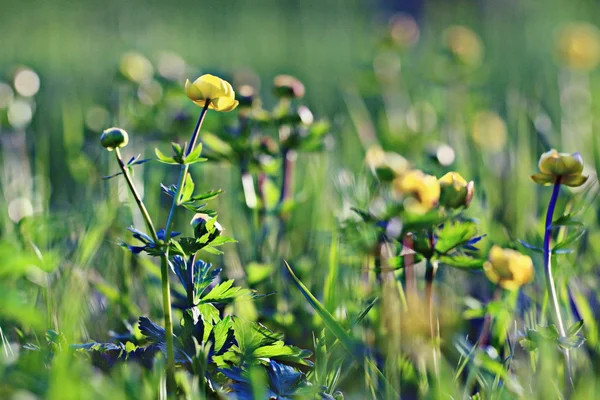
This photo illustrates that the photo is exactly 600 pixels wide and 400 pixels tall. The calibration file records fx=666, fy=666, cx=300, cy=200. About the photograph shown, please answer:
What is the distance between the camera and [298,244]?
153 cm

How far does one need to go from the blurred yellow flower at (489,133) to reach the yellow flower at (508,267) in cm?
105

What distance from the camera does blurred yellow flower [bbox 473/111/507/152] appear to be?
2.12 meters

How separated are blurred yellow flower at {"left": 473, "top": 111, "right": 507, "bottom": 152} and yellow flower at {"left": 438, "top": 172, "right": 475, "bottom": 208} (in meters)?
1.10

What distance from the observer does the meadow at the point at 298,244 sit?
84cm

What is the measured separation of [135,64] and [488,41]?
2951 millimetres

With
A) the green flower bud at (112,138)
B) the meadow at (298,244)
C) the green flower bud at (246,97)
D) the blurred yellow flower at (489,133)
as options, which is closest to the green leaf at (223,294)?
the meadow at (298,244)

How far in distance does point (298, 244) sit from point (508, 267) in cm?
60

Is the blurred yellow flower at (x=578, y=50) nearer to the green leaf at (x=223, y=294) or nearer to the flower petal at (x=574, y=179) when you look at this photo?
the flower petal at (x=574, y=179)

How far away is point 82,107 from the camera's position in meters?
2.46

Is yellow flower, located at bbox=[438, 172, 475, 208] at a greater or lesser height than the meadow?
greater

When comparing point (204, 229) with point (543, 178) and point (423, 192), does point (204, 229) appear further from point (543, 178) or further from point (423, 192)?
point (543, 178)

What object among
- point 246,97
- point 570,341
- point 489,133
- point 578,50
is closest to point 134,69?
point 246,97

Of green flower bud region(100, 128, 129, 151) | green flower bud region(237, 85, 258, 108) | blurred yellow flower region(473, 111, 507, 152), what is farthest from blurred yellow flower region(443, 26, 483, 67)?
green flower bud region(100, 128, 129, 151)

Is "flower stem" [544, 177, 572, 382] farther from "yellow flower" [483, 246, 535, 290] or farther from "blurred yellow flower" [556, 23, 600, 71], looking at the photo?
"blurred yellow flower" [556, 23, 600, 71]
